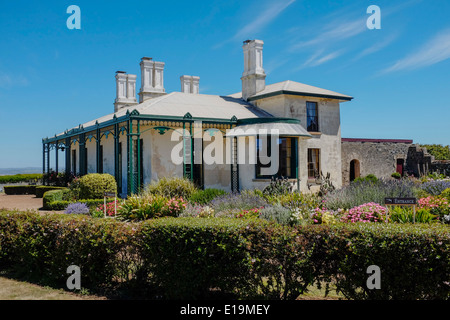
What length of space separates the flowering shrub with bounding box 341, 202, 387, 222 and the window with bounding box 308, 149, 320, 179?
34.2 ft

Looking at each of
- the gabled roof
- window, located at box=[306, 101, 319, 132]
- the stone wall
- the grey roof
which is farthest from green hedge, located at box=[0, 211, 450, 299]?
the stone wall

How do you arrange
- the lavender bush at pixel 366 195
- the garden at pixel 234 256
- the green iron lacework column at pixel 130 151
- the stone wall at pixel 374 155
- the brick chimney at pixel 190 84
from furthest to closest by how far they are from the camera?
the brick chimney at pixel 190 84 < the stone wall at pixel 374 155 < the green iron lacework column at pixel 130 151 < the lavender bush at pixel 366 195 < the garden at pixel 234 256

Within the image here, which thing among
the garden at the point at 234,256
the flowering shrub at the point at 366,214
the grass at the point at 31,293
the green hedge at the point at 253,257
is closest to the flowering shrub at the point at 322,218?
the flowering shrub at the point at 366,214

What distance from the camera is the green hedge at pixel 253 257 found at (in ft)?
15.3

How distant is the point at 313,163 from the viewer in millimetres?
19031

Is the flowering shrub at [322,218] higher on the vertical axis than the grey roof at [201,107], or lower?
lower

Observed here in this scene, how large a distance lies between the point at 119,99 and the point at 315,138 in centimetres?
1300

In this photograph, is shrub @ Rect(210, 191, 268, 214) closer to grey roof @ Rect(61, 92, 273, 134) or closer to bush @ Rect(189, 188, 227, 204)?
bush @ Rect(189, 188, 227, 204)

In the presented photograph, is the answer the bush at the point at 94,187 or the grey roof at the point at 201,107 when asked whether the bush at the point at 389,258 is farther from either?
the grey roof at the point at 201,107

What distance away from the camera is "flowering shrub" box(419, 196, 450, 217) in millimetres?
8699

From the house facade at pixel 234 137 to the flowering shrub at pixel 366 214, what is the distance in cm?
736
